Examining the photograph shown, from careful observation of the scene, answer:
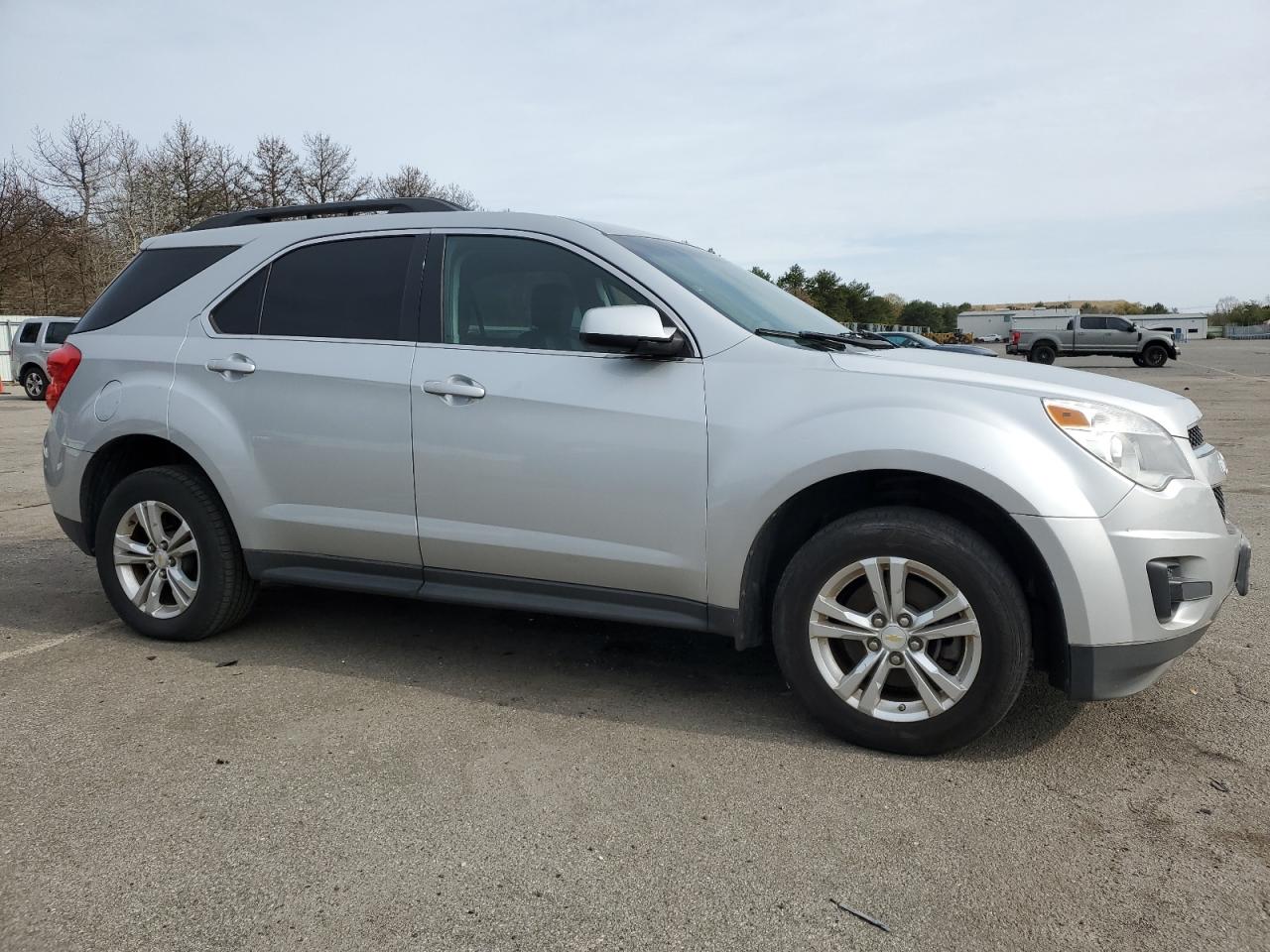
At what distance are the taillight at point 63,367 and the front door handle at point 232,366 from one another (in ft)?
2.62

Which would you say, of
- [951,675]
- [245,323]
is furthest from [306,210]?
[951,675]

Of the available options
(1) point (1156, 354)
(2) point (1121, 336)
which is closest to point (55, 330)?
(2) point (1121, 336)

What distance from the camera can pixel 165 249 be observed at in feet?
15.0

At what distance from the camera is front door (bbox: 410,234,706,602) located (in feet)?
11.3

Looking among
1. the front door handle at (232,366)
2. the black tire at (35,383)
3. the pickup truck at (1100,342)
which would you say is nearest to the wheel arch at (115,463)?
the front door handle at (232,366)

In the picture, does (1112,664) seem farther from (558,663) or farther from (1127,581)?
(558,663)

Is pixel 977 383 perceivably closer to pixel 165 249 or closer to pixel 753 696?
pixel 753 696

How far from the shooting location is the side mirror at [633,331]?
10.9 ft

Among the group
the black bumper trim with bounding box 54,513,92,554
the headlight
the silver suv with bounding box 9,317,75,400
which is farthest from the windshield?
the silver suv with bounding box 9,317,75,400

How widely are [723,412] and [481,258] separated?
48.5 inches

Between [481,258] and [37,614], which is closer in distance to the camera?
[481,258]

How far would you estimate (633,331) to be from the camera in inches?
130

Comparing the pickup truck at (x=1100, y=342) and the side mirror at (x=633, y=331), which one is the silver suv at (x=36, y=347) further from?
the pickup truck at (x=1100, y=342)

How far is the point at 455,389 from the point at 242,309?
124 cm
